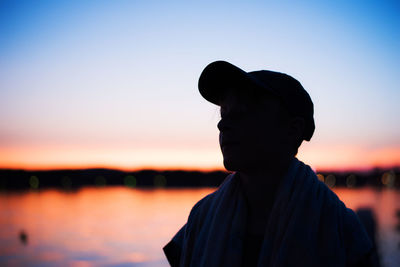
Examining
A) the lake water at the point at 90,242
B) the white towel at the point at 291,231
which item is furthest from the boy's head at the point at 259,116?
the lake water at the point at 90,242

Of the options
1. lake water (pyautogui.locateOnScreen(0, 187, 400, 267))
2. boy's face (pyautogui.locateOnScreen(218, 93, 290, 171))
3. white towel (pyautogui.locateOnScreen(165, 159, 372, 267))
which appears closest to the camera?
white towel (pyautogui.locateOnScreen(165, 159, 372, 267))

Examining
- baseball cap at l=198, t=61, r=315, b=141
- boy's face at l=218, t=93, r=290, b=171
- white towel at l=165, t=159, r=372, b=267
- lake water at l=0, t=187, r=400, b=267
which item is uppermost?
baseball cap at l=198, t=61, r=315, b=141

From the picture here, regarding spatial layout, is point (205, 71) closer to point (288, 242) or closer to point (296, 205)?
point (296, 205)

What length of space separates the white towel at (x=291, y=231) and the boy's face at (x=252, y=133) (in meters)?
0.23

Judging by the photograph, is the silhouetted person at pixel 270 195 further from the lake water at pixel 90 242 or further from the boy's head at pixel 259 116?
the lake water at pixel 90 242

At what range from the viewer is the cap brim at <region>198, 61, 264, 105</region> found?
1.93 metres

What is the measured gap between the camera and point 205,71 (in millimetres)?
2102

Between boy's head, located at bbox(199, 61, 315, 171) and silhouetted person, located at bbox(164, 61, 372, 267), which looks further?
boy's head, located at bbox(199, 61, 315, 171)

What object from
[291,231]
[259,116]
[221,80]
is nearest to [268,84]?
[259,116]

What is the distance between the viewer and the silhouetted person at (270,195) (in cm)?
181

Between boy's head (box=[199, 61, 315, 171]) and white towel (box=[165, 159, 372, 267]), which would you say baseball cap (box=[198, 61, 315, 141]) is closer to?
boy's head (box=[199, 61, 315, 171])

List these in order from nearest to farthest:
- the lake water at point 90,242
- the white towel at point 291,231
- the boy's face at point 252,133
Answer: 1. the white towel at point 291,231
2. the boy's face at point 252,133
3. the lake water at point 90,242

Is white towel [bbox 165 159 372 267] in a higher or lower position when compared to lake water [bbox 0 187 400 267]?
higher

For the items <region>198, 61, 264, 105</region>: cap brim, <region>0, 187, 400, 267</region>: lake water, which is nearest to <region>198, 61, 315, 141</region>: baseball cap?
<region>198, 61, 264, 105</region>: cap brim
